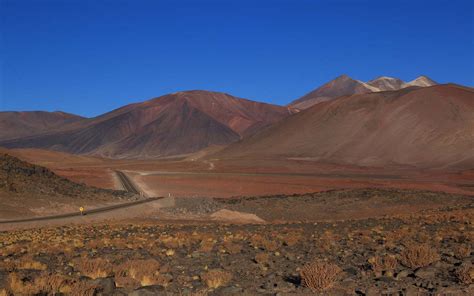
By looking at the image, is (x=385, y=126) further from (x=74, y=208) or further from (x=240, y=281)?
(x=240, y=281)

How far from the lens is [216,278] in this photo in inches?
413

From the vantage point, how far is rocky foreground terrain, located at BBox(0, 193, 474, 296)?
9.33m

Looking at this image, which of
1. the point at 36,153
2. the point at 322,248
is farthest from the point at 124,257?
the point at 36,153

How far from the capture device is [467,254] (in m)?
12.4

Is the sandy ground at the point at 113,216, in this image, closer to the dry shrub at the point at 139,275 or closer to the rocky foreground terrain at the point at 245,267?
the rocky foreground terrain at the point at 245,267

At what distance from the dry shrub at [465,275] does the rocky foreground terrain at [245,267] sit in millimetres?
16

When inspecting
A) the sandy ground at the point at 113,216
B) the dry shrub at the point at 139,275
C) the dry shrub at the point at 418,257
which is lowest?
the sandy ground at the point at 113,216

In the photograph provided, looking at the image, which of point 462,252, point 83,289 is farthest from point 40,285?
point 462,252

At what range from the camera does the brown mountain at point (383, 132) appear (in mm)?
131125

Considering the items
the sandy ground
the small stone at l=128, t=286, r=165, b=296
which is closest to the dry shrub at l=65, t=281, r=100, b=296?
the small stone at l=128, t=286, r=165, b=296

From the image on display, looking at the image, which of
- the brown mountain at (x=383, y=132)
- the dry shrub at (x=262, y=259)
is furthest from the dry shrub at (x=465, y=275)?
the brown mountain at (x=383, y=132)

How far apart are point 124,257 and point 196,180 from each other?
213ft

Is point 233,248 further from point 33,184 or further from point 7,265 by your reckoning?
point 33,184

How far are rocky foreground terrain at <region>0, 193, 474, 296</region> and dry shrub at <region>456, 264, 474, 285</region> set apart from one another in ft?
0.05
